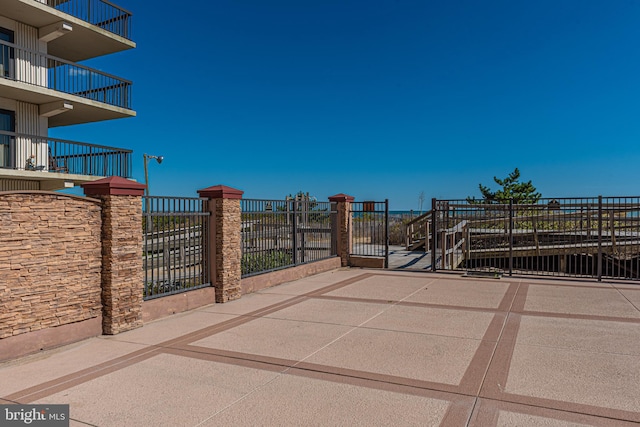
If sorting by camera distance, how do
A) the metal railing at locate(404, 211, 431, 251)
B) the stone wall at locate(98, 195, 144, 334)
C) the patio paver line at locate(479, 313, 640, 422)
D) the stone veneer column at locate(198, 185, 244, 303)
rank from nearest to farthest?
the patio paver line at locate(479, 313, 640, 422) < the stone wall at locate(98, 195, 144, 334) < the stone veneer column at locate(198, 185, 244, 303) < the metal railing at locate(404, 211, 431, 251)

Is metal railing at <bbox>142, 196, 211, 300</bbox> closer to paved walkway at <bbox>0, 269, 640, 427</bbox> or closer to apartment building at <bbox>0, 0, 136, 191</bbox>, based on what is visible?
paved walkway at <bbox>0, 269, 640, 427</bbox>

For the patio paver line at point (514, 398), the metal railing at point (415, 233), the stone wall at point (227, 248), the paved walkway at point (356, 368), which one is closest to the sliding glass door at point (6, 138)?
the stone wall at point (227, 248)

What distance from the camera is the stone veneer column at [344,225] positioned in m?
14.2

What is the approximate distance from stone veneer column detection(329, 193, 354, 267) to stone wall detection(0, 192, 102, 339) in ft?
28.4

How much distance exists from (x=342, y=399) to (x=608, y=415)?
7.65ft

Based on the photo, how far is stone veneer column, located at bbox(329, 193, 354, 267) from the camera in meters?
14.2

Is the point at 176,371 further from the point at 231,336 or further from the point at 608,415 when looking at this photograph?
the point at 608,415

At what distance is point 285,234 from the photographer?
37.4 feet

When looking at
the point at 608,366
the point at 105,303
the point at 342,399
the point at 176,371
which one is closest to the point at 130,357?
the point at 176,371

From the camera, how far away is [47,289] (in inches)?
228

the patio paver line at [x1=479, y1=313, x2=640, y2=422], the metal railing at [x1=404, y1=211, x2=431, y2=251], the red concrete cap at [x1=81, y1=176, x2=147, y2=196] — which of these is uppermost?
the red concrete cap at [x1=81, y1=176, x2=147, y2=196]

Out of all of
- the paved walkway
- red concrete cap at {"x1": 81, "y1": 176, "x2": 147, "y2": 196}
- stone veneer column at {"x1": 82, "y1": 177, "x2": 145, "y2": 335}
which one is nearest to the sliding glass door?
red concrete cap at {"x1": 81, "y1": 176, "x2": 147, "y2": 196}
